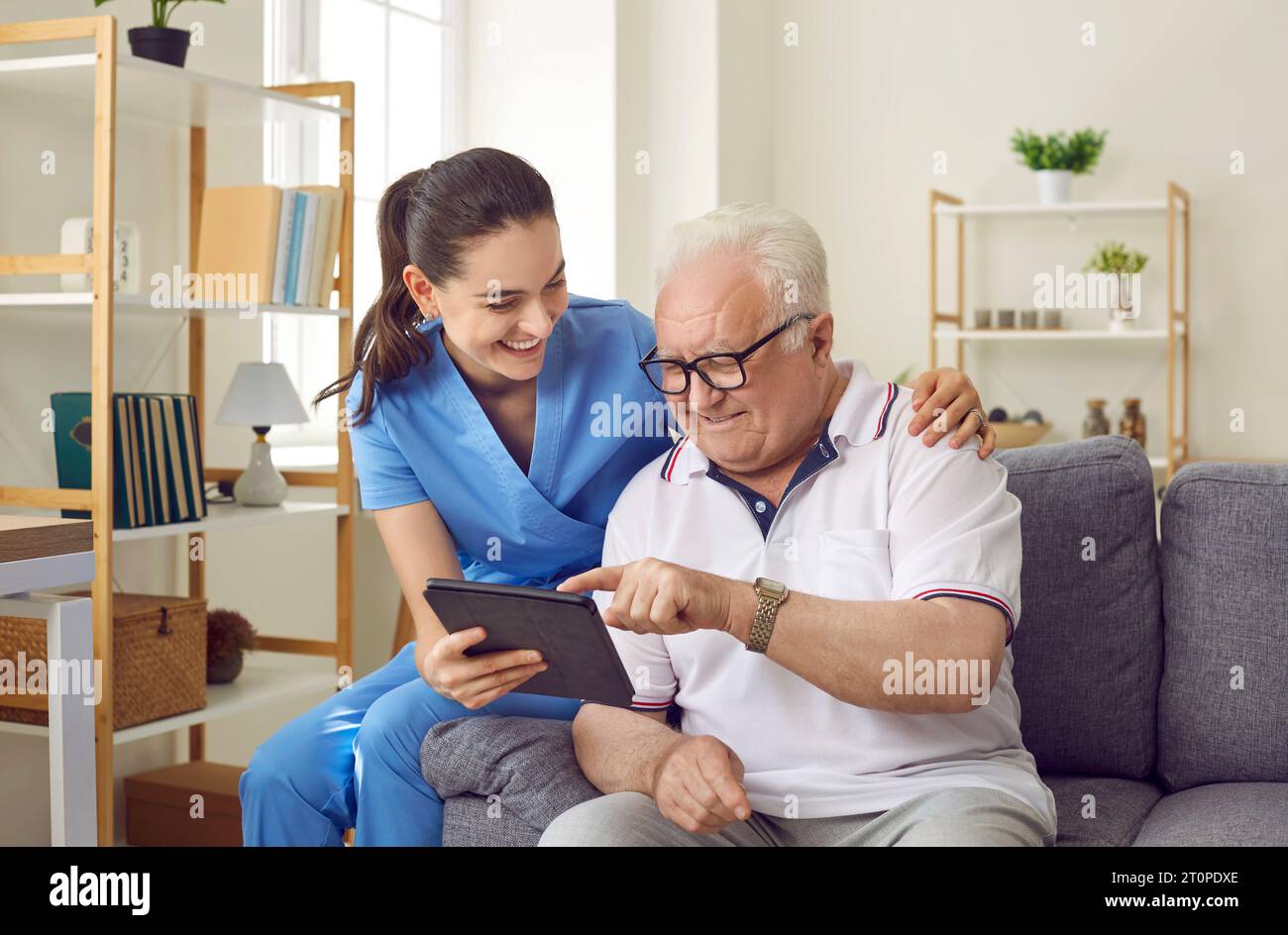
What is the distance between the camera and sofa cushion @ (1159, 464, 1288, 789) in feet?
5.35

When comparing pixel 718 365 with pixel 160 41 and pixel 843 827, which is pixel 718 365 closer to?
pixel 843 827

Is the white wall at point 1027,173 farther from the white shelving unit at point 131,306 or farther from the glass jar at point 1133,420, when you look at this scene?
the white shelving unit at point 131,306

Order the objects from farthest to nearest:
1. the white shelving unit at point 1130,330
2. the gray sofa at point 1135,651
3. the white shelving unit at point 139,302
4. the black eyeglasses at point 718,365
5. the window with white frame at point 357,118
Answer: the white shelving unit at point 1130,330, the window with white frame at point 357,118, the white shelving unit at point 139,302, the gray sofa at point 1135,651, the black eyeglasses at point 718,365

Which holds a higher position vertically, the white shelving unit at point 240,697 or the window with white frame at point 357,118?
the window with white frame at point 357,118

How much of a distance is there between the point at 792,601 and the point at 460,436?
2.04 feet

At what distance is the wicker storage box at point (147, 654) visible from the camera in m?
2.25

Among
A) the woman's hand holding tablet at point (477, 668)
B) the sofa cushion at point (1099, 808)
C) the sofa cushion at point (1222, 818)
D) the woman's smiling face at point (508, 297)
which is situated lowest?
the sofa cushion at point (1099, 808)

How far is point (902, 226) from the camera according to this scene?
4559 mm

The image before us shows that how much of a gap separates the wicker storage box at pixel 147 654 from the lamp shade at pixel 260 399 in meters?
0.39

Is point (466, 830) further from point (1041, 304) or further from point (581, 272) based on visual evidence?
point (1041, 304)

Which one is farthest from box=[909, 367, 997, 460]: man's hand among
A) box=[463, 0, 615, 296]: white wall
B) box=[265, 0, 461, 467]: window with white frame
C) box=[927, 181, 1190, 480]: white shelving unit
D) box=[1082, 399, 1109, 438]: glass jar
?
box=[1082, 399, 1109, 438]: glass jar

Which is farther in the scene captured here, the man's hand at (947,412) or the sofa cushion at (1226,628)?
the sofa cushion at (1226,628)

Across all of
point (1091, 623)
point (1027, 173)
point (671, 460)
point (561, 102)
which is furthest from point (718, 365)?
point (1027, 173)

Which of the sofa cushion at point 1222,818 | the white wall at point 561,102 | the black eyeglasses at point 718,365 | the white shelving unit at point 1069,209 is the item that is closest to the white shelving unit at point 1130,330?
the white shelving unit at point 1069,209
